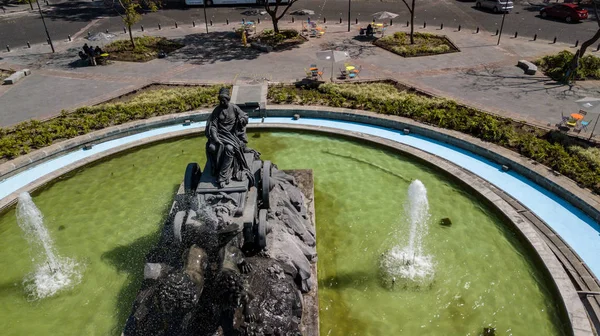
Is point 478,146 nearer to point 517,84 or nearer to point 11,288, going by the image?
point 517,84

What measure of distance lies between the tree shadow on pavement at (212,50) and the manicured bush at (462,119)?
850cm

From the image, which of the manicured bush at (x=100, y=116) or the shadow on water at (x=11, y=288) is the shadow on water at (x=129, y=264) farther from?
the manicured bush at (x=100, y=116)

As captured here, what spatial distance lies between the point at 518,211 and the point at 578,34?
2954 cm

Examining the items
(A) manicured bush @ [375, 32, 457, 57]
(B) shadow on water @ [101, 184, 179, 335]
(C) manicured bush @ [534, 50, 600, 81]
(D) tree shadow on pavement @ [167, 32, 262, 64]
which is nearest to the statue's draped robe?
(B) shadow on water @ [101, 184, 179, 335]

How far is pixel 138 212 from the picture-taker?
15492 millimetres

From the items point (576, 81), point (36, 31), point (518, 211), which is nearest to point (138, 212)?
point (518, 211)

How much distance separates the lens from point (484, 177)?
1678 centimetres

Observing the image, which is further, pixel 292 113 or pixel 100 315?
pixel 292 113

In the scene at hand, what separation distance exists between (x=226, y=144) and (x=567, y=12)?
4077 cm

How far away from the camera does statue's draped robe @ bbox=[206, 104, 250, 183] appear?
1265 centimetres

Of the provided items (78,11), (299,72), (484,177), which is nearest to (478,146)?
(484,177)

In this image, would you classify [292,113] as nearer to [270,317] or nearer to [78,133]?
[78,133]

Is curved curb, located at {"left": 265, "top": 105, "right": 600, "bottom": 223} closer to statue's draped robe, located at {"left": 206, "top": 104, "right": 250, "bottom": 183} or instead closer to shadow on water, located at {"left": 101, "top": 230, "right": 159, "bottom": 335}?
statue's draped robe, located at {"left": 206, "top": 104, "right": 250, "bottom": 183}

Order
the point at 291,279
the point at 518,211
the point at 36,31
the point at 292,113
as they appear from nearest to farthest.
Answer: the point at 291,279 < the point at 518,211 < the point at 292,113 < the point at 36,31
